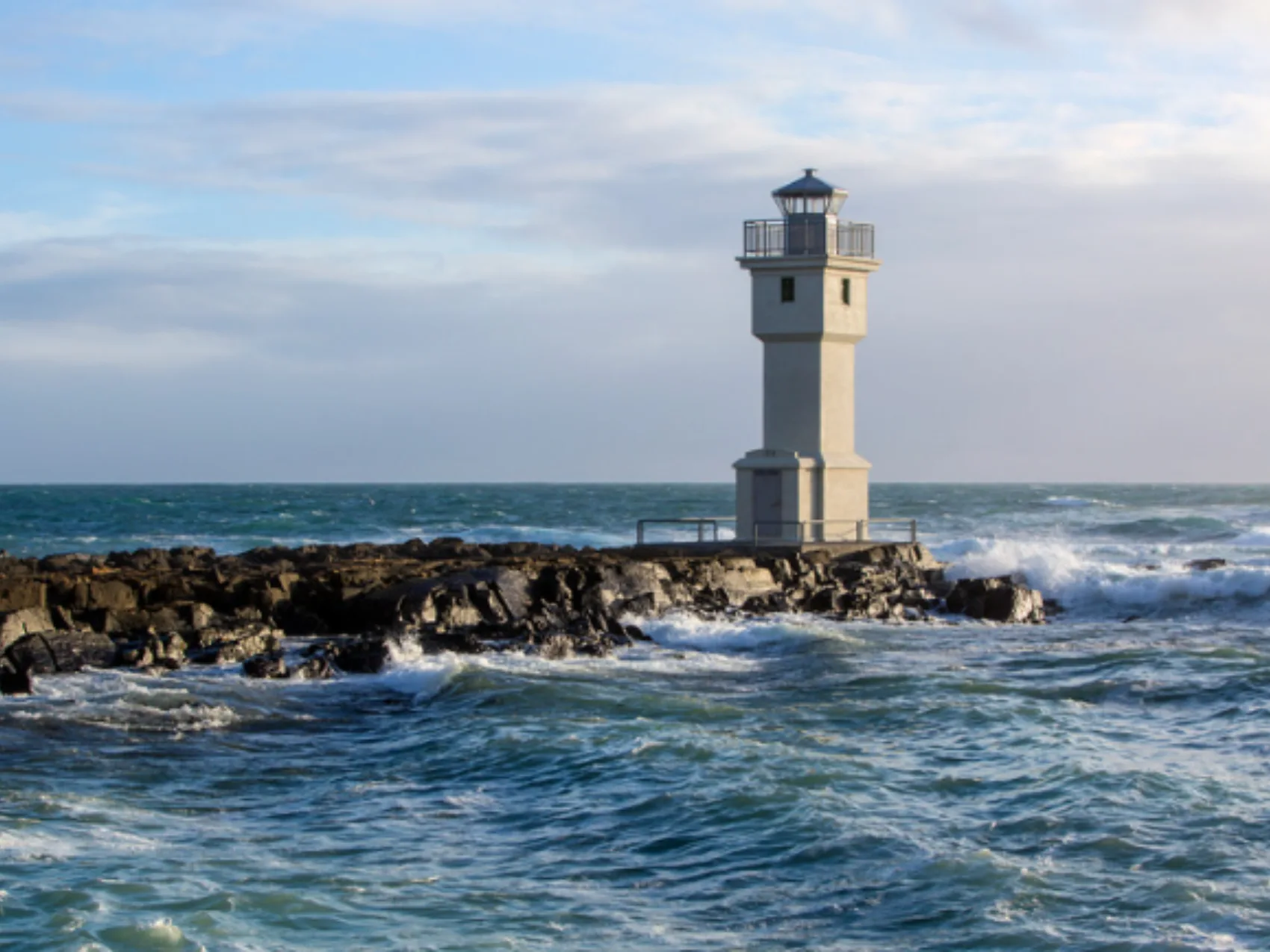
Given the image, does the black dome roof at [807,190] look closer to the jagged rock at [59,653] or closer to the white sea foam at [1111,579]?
the white sea foam at [1111,579]

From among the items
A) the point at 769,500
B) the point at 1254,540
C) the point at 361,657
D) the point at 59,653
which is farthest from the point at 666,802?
the point at 1254,540

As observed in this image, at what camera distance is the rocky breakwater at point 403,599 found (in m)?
14.3

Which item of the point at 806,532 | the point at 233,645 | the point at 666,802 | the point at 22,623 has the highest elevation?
the point at 806,532

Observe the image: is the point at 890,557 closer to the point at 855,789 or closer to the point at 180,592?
the point at 180,592

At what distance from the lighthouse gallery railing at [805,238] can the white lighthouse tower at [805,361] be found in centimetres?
1

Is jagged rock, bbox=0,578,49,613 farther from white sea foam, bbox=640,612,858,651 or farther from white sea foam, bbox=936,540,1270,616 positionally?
white sea foam, bbox=936,540,1270,616

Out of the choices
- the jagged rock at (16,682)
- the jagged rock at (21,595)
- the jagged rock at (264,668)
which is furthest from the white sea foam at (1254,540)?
the jagged rock at (16,682)

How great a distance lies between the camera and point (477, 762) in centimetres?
1029

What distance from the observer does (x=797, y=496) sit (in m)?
22.2

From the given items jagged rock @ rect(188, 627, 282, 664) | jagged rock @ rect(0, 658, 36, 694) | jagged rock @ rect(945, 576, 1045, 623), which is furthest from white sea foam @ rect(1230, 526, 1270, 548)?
jagged rock @ rect(0, 658, 36, 694)

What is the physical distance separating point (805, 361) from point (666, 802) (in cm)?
1390

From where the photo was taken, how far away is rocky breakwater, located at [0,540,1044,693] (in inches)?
562

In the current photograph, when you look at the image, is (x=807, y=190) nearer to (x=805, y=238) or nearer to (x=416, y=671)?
(x=805, y=238)

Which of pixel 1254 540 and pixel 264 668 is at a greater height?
pixel 1254 540
